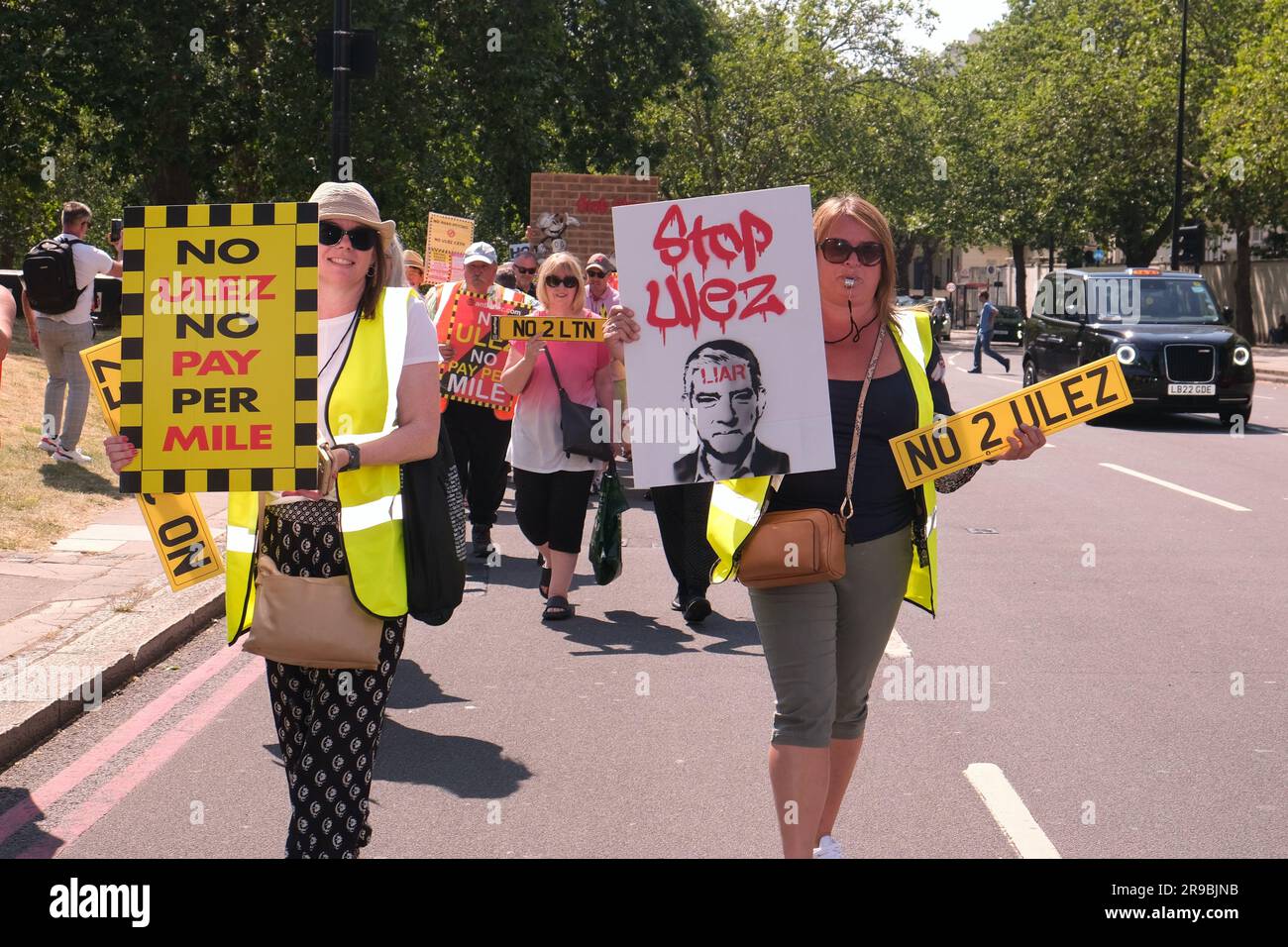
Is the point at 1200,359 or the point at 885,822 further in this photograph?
the point at 1200,359

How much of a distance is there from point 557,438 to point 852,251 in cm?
455

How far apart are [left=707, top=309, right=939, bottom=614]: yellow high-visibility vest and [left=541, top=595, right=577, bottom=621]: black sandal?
4182 millimetres

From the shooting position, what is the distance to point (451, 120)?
2606 cm

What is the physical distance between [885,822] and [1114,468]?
11566 mm

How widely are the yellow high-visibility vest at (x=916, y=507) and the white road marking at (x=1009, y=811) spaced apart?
2.86 ft

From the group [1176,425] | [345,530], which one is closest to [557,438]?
[345,530]

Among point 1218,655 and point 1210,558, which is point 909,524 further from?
point 1210,558

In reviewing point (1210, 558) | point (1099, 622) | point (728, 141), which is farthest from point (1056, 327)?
point (728, 141)

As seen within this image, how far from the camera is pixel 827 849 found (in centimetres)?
441

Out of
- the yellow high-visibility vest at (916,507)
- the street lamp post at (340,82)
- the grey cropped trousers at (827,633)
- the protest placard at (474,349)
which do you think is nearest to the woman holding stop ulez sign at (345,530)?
the yellow high-visibility vest at (916,507)

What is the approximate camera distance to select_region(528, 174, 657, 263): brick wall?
1841cm

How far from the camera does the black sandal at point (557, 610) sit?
28.0 ft

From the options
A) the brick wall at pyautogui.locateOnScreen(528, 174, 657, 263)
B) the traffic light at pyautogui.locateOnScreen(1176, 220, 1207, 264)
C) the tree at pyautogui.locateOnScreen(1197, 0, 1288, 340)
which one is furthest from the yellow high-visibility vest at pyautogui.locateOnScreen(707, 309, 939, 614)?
the traffic light at pyautogui.locateOnScreen(1176, 220, 1207, 264)

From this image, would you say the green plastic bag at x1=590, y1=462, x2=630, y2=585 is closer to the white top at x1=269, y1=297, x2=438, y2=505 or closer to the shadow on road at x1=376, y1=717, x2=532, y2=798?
the shadow on road at x1=376, y1=717, x2=532, y2=798
